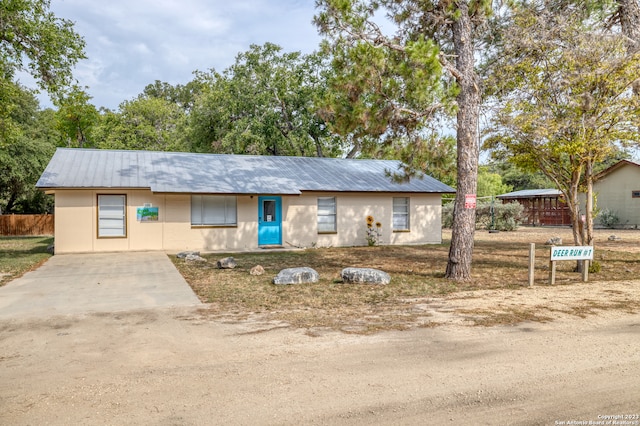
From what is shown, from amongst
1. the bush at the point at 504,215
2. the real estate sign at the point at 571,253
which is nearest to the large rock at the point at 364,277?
the real estate sign at the point at 571,253

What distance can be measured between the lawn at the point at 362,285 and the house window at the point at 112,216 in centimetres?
352

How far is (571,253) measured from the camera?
9.54 metres

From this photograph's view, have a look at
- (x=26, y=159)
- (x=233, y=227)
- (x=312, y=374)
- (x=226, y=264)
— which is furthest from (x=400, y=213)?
(x=26, y=159)

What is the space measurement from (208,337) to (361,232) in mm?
13828

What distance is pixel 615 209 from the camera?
30531 mm

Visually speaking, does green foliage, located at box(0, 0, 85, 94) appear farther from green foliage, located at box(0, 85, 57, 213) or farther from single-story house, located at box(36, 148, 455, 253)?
green foliage, located at box(0, 85, 57, 213)

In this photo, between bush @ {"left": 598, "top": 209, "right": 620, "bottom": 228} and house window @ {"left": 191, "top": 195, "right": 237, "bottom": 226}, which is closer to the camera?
house window @ {"left": 191, "top": 195, "right": 237, "bottom": 226}

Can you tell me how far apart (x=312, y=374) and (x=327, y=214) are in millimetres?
14414

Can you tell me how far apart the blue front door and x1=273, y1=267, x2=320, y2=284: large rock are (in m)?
8.18

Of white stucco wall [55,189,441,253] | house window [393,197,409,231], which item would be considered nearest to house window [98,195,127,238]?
white stucco wall [55,189,441,253]

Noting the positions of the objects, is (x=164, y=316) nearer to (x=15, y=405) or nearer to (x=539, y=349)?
(x=15, y=405)

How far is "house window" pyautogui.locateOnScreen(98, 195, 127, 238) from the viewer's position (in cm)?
1573

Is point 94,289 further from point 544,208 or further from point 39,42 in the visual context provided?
point 544,208

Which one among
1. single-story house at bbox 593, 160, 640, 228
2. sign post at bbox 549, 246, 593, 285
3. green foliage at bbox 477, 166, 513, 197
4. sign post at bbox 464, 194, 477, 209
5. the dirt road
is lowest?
the dirt road
